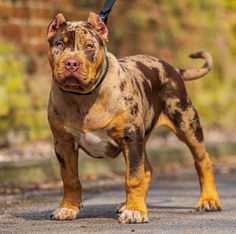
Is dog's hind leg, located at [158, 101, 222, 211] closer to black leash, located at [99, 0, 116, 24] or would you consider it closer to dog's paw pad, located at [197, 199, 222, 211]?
dog's paw pad, located at [197, 199, 222, 211]

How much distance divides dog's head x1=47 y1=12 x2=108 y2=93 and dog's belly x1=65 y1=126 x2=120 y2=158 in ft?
1.11

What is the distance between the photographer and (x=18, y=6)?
13070 millimetres

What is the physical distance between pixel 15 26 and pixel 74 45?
6504mm

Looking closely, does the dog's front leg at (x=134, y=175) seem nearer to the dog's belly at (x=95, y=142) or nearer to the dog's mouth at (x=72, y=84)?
the dog's belly at (x=95, y=142)

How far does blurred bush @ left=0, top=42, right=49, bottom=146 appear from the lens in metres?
12.4

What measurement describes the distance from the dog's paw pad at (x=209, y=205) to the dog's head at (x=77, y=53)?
161 centimetres

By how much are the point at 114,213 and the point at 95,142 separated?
0.95 metres

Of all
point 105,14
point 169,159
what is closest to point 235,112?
point 169,159

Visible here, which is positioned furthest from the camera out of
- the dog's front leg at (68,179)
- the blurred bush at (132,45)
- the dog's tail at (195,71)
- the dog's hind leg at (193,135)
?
the blurred bush at (132,45)

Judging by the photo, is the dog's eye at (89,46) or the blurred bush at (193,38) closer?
the dog's eye at (89,46)

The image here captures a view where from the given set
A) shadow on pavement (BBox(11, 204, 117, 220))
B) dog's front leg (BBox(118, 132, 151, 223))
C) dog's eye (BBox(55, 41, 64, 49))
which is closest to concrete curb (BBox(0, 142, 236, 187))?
shadow on pavement (BBox(11, 204, 117, 220))

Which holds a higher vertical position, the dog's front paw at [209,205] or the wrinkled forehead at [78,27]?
the wrinkled forehead at [78,27]

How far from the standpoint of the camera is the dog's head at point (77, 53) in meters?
6.54

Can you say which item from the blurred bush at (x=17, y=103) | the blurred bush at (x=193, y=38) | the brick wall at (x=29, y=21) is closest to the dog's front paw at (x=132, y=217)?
the blurred bush at (x=17, y=103)
